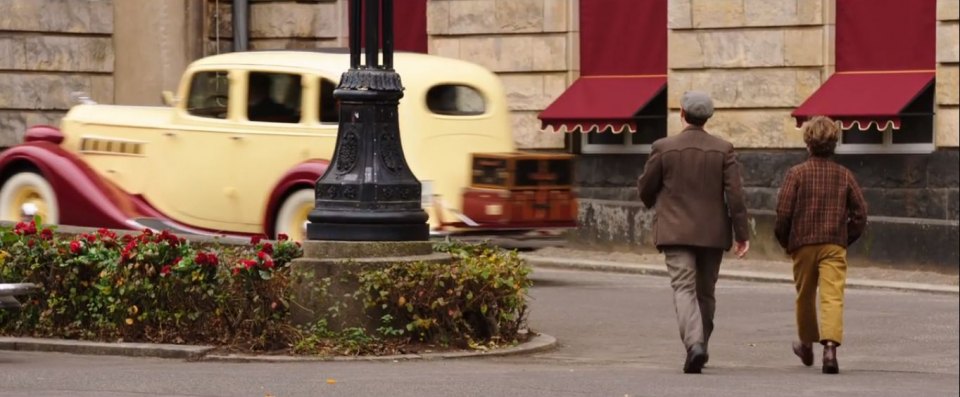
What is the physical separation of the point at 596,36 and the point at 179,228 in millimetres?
7676

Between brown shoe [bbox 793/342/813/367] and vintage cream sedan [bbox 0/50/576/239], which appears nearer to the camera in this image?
brown shoe [bbox 793/342/813/367]

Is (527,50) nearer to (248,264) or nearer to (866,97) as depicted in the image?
(866,97)

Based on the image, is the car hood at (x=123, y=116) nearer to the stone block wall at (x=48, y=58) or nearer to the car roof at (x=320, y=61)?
the car roof at (x=320, y=61)

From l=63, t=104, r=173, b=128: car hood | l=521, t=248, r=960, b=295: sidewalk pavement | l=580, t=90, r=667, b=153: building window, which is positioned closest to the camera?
l=63, t=104, r=173, b=128: car hood

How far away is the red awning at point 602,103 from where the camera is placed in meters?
24.6

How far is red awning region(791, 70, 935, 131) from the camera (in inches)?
880

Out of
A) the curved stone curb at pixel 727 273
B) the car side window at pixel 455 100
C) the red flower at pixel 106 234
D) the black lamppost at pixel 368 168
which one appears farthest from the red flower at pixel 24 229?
the curved stone curb at pixel 727 273

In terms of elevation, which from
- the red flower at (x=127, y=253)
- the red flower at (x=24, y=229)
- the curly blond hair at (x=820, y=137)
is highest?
the curly blond hair at (x=820, y=137)

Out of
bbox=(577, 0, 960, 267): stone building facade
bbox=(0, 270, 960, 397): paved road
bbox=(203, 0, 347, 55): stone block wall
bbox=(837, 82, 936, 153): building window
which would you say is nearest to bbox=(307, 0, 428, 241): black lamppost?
bbox=(0, 270, 960, 397): paved road

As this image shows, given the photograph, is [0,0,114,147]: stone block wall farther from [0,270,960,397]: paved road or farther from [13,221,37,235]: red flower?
[13,221,37,235]: red flower

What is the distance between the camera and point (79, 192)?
19.2 metres

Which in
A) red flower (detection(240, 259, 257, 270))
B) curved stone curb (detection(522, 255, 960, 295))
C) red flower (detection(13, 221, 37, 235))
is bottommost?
curved stone curb (detection(522, 255, 960, 295))

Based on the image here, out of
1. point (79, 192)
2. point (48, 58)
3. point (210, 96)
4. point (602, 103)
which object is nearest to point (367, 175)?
point (79, 192)

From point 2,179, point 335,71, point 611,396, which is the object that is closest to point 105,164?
point 2,179
